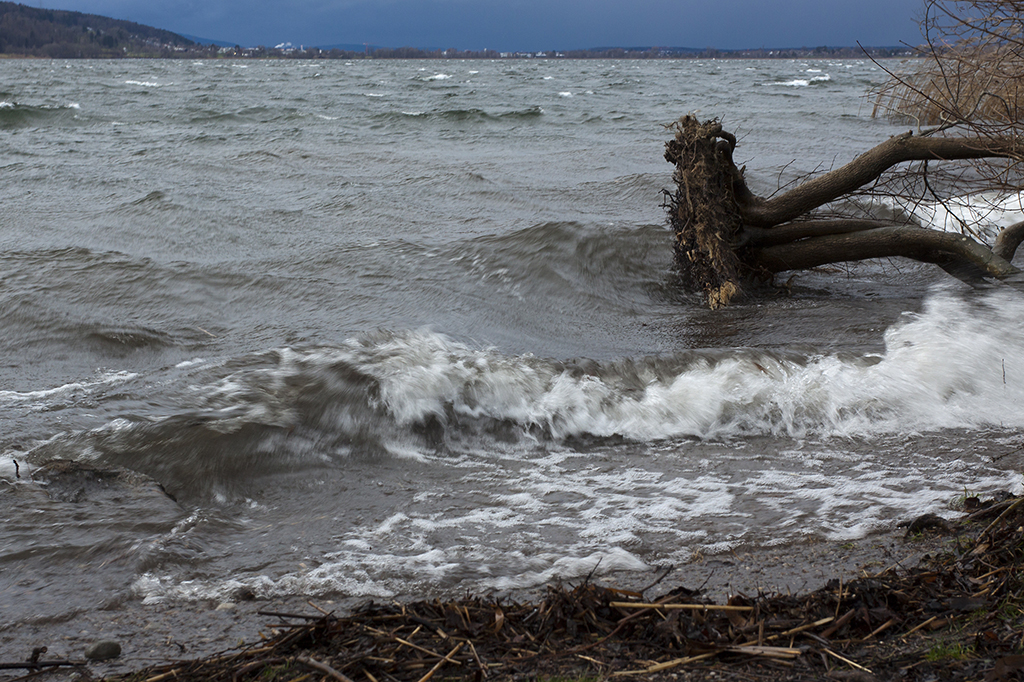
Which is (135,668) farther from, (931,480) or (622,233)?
(622,233)

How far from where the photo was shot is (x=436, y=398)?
15.7 ft

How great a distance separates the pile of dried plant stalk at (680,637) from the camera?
78.4 inches

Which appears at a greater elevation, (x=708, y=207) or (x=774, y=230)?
(x=708, y=207)

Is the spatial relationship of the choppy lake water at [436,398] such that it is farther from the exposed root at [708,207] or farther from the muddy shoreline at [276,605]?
the exposed root at [708,207]

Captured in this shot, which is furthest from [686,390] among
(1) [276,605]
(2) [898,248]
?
(2) [898,248]

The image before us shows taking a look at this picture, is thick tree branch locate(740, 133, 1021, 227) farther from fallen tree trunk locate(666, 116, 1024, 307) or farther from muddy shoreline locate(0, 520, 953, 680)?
muddy shoreline locate(0, 520, 953, 680)

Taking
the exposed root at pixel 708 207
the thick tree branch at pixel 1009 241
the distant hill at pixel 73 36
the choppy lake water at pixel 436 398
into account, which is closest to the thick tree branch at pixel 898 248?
the thick tree branch at pixel 1009 241

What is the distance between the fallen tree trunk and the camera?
21.3 ft

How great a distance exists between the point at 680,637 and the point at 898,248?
5501 millimetres

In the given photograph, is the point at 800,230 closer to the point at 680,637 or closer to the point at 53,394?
the point at 680,637

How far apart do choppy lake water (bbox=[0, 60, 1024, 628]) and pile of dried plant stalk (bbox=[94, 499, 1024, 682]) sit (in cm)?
62

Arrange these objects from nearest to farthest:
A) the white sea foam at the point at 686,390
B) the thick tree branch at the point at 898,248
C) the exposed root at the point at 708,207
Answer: the white sea foam at the point at 686,390, the thick tree branch at the point at 898,248, the exposed root at the point at 708,207

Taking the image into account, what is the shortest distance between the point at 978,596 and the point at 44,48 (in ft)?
421

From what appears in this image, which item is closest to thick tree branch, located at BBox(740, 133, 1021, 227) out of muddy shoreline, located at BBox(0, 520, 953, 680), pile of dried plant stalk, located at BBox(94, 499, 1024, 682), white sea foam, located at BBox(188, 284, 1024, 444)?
white sea foam, located at BBox(188, 284, 1024, 444)
